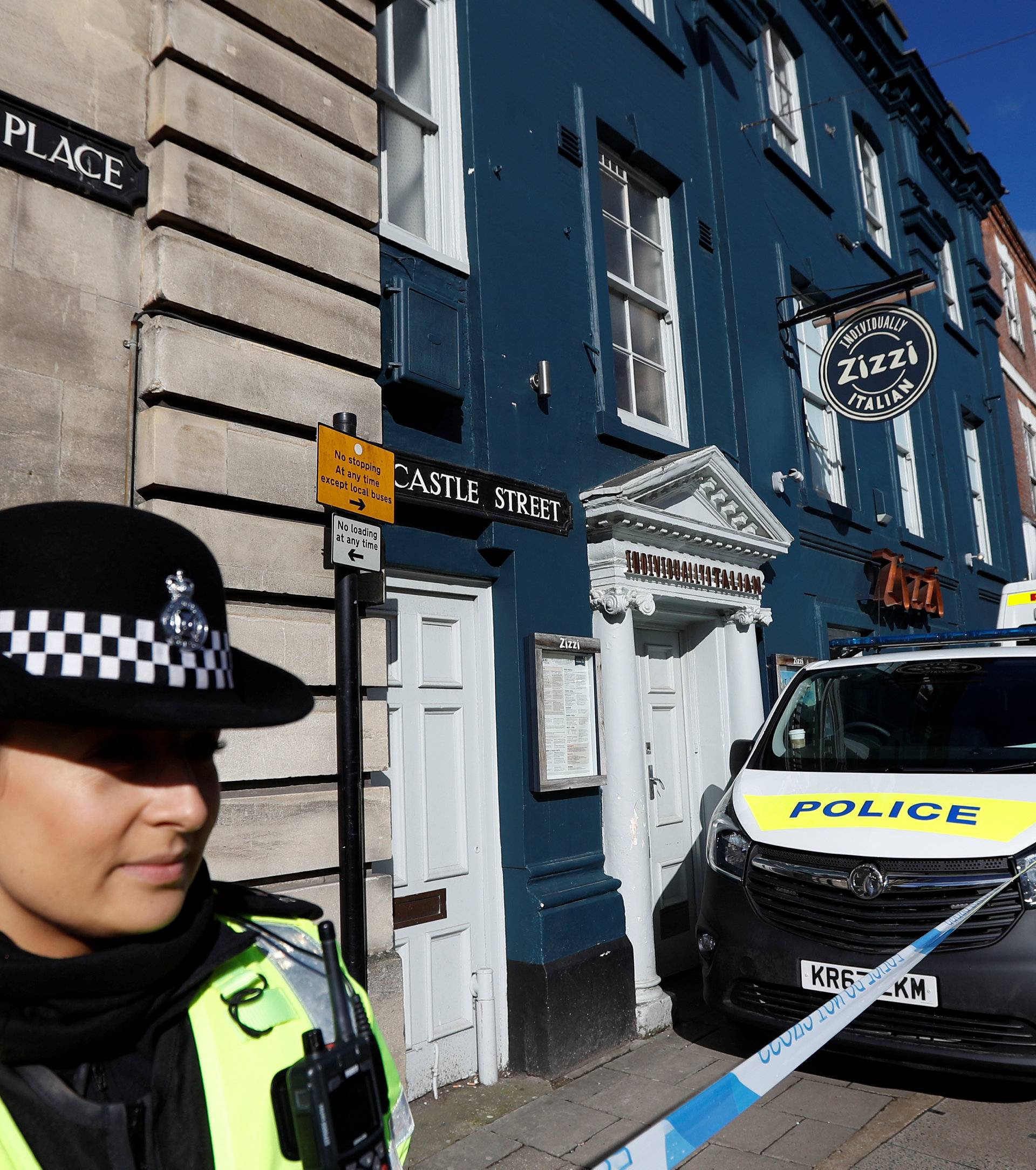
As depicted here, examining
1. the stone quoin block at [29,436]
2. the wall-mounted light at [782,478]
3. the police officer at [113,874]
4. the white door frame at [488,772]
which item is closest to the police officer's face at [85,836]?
the police officer at [113,874]

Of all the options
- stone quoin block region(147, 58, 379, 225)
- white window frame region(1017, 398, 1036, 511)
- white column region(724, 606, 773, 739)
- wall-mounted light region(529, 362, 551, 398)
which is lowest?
white column region(724, 606, 773, 739)

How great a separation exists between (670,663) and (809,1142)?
3.82 meters

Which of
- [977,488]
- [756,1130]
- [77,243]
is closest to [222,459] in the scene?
[77,243]

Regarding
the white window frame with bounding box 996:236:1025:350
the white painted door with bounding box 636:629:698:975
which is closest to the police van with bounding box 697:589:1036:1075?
the white painted door with bounding box 636:629:698:975

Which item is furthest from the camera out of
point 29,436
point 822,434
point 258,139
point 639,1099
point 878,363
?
point 822,434

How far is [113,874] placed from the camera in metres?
1.18

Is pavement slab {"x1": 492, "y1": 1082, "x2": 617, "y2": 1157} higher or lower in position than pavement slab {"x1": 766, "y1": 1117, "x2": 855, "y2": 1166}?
lower

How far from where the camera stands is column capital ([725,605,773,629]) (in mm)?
7457

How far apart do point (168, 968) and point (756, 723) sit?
6638 mm

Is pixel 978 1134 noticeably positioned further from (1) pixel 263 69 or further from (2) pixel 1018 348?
(2) pixel 1018 348

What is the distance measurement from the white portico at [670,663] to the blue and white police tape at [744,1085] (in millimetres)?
2340

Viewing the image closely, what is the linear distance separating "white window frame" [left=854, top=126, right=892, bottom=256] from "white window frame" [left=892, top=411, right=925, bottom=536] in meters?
2.25

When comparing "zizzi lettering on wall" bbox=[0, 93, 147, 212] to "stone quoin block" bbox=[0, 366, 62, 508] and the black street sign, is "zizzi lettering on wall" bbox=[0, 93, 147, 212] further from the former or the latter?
the black street sign

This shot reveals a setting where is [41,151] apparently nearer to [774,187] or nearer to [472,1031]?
[472,1031]
